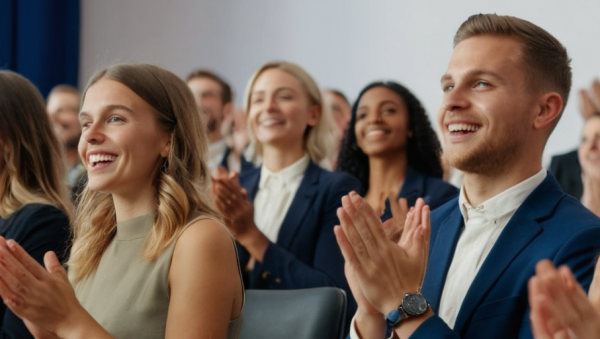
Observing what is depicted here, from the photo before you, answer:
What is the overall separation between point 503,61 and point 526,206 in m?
0.31

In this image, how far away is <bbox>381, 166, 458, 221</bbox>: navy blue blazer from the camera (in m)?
3.13

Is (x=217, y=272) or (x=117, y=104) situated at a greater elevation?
(x=117, y=104)

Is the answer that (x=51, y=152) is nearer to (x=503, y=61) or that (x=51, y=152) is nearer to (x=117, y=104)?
(x=117, y=104)

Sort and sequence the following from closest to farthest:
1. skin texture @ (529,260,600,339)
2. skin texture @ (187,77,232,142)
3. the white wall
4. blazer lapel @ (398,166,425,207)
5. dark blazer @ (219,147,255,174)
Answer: skin texture @ (529,260,600,339) < blazer lapel @ (398,166,425,207) < dark blazer @ (219,147,255,174) < the white wall < skin texture @ (187,77,232,142)

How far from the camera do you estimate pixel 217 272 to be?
178 cm

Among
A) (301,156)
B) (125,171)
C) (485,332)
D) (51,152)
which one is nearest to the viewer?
(485,332)

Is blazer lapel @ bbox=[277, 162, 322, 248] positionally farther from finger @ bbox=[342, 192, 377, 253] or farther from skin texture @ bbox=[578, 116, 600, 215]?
finger @ bbox=[342, 192, 377, 253]

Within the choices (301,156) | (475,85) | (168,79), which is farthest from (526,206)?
(301,156)

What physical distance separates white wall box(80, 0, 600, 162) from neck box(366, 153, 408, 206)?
162 cm

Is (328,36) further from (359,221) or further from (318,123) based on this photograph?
(359,221)

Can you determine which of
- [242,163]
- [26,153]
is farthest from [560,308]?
[242,163]

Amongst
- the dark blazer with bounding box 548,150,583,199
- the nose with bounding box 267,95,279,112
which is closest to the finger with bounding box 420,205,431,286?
the nose with bounding box 267,95,279,112

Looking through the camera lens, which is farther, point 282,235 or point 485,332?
point 282,235

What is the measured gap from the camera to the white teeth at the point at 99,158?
1.97 metres
